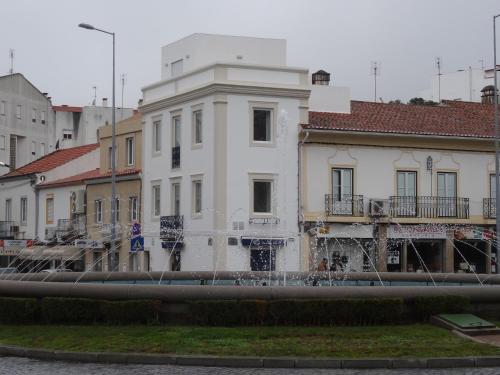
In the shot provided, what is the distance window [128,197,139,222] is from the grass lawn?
29.4m

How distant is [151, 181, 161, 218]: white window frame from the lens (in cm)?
4569

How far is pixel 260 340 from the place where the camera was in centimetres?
1720

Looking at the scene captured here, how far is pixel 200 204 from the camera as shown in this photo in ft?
138

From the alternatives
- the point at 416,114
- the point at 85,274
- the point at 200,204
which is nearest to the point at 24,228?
the point at 200,204

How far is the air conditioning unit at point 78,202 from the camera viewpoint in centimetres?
5394

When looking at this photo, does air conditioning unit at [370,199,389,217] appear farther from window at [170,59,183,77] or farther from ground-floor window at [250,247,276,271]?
window at [170,59,183,77]

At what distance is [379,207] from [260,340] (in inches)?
1021

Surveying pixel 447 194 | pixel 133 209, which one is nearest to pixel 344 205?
pixel 447 194

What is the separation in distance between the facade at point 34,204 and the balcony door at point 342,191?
18.7m

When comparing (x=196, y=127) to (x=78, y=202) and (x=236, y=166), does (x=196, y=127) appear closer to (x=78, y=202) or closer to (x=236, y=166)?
(x=236, y=166)

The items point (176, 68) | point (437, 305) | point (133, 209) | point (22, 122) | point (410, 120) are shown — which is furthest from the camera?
point (22, 122)

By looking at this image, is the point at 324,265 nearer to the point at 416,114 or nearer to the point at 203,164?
the point at 203,164

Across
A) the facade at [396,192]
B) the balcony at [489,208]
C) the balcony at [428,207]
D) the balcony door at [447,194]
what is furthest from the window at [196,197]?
the balcony at [489,208]

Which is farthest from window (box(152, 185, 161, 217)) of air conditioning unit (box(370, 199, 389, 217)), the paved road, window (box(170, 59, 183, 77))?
the paved road
